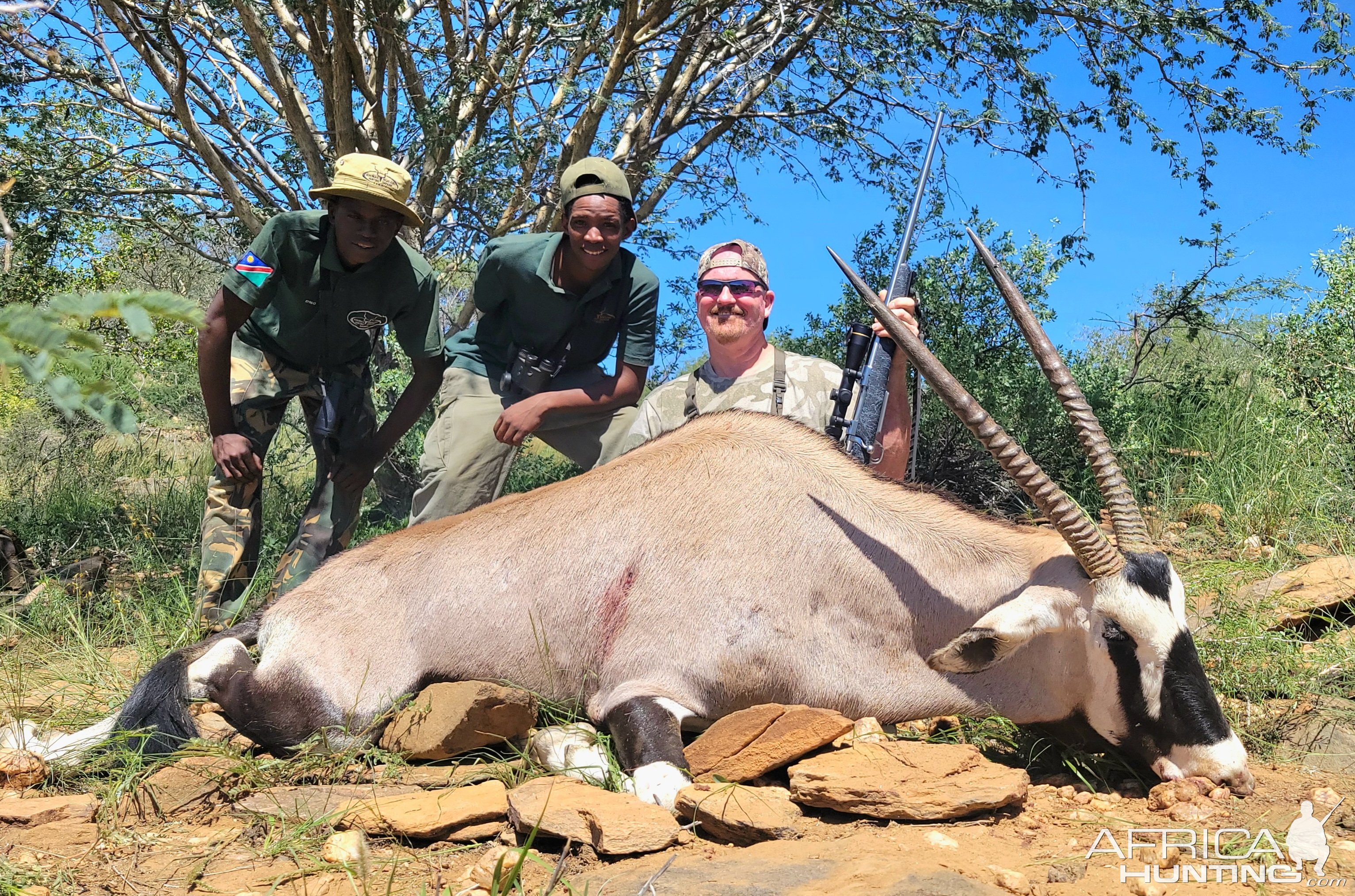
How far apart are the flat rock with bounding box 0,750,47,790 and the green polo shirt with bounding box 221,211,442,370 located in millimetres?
2356

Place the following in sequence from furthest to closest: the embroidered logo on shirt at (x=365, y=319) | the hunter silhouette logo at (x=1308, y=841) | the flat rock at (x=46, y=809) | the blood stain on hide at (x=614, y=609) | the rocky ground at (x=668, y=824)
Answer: the embroidered logo on shirt at (x=365, y=319), the blood stain on hide at (x=614, y=609), the flat rock at (x=46, y=809), the hunter silhouette logo at (x=1308, y=841), the rocky ground at (x=668, y=824)

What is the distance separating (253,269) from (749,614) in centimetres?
305

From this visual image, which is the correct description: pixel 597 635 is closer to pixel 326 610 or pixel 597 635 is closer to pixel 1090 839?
pixel 326 610

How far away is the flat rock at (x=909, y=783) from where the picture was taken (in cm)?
306

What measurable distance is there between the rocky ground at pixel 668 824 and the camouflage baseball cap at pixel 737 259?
8.37ft

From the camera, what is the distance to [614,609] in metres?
3.96

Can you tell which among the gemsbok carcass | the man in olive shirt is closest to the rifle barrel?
the man in olive shirt

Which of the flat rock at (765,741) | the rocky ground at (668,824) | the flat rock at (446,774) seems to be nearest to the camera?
the rocky ground at (668,824)

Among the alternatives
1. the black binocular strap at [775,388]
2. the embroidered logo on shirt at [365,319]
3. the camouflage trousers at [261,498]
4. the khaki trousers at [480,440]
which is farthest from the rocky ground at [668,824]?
the embroidered logo on shirt at [365,319]

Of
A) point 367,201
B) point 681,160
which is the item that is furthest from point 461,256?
point 367,201

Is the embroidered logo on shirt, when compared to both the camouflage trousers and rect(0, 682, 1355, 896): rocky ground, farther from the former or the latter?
rect(0, 682, 1355, 896): rocky ground

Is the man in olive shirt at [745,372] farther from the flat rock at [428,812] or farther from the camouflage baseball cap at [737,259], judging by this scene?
the flat rock at [428,812]

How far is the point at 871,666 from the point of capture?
3828 millimetres

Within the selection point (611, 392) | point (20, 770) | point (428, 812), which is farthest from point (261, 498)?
point (428, 812)
